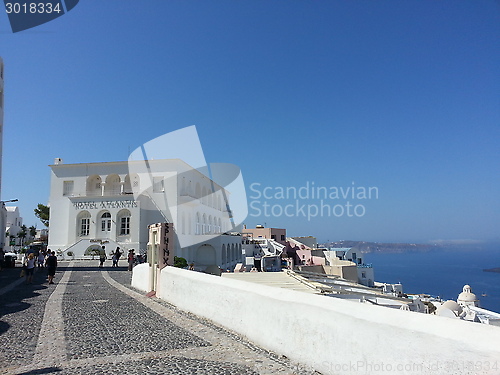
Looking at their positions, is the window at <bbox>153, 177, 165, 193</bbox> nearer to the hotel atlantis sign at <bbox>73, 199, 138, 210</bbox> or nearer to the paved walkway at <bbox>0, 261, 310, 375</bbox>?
the hotel atlantis sign at <bbox>73, 199, 138, 210</bbox>

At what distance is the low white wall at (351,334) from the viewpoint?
314 cm

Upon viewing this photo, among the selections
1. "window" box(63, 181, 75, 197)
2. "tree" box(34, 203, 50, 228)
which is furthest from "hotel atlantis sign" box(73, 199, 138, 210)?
"tree" box(34, 203, 50, 228)

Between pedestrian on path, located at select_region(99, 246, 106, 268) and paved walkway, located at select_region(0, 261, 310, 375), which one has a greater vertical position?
pedestrian on path, located at select_region(99, 246, 106, 268)

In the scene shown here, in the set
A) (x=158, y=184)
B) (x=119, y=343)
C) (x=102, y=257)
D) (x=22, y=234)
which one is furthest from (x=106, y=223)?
(x=22, y=234)

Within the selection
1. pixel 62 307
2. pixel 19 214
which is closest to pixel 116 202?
pixel 62 307

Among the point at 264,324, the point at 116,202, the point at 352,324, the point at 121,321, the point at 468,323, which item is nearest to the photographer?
the point at 468,323

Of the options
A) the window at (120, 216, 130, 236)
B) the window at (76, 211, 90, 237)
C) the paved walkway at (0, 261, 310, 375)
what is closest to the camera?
the paved walkway at (0, 261, 310, 375)

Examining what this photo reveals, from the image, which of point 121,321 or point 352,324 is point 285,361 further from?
point 121,321

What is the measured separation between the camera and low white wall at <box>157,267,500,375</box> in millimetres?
3145

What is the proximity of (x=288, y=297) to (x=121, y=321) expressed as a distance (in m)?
4.17

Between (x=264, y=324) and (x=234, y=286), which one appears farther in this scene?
(x=234, y=286)

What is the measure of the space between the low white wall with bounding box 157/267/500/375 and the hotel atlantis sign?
28.4 m

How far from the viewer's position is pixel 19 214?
73.9 meters

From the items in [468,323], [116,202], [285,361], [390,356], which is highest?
[116,202]
